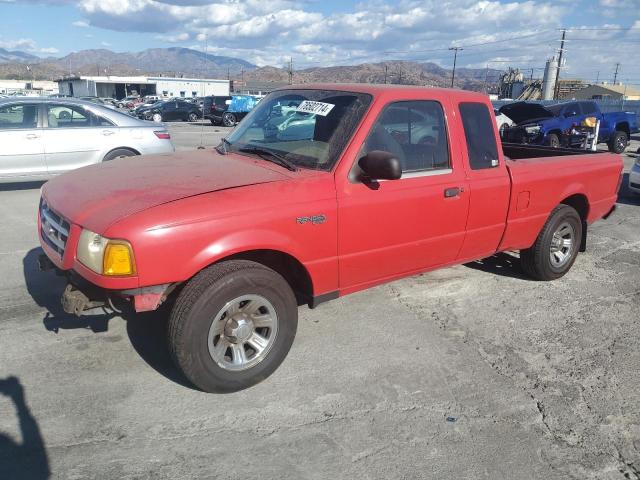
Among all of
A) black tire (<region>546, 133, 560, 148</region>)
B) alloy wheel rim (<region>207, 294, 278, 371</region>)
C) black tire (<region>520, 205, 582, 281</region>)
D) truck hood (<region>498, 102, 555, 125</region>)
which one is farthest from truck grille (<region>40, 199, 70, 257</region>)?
black tire (<region>546, 133, 560, 148</region>)

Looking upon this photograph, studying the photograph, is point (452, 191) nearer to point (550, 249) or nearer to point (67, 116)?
point (550, 249)

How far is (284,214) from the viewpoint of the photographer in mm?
3262

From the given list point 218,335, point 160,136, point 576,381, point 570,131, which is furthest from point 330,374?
point 570,131

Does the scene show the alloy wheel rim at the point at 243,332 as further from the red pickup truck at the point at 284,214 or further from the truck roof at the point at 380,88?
the truck roof at the point at 380,88

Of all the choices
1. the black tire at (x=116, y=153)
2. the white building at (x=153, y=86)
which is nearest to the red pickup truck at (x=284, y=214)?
the black tire at (x=116, y=153)

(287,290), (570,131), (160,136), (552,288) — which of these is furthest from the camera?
(570,131)

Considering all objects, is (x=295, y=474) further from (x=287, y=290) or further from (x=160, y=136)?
(x=160, y=136)

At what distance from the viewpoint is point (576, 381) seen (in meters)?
3.55

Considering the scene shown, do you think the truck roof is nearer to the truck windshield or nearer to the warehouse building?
the truck windshield

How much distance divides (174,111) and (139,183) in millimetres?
32945

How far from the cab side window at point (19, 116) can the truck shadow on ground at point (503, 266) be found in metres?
7.12

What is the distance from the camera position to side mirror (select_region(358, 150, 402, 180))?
11.0 feet

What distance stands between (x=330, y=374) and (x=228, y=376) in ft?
2.35

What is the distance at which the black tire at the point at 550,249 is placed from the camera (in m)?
5.11
